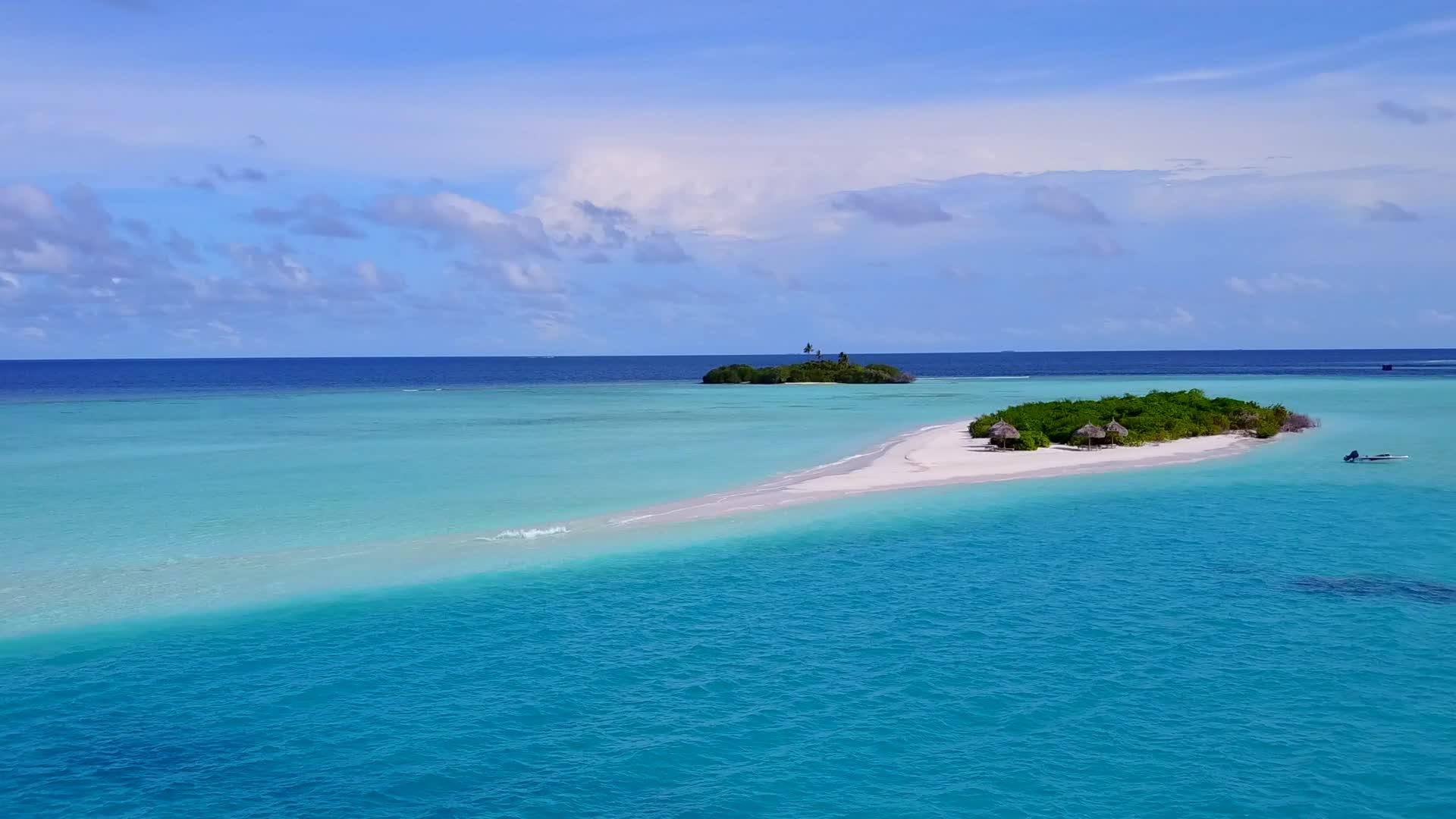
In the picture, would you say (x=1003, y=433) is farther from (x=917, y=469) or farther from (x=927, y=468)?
(x=917, y=469)

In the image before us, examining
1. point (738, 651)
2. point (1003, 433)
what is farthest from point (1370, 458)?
point (738, 651)

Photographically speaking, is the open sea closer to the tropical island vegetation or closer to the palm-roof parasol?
the palm-roof parasol

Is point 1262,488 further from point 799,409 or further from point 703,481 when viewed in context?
point 799,409

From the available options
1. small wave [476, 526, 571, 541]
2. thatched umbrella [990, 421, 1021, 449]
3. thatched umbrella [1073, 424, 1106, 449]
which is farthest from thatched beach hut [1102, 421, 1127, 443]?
small wave [476, 526, 571, 541]

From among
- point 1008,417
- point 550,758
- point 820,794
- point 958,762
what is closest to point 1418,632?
point 958,762

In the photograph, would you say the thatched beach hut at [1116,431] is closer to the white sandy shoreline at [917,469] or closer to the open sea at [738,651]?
the white sandy shoreline at [917,469]

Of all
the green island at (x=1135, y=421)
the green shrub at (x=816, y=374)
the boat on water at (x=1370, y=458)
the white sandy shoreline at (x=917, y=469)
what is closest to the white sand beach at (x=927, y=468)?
the white sandy shoreline at (x=917, y=469)
